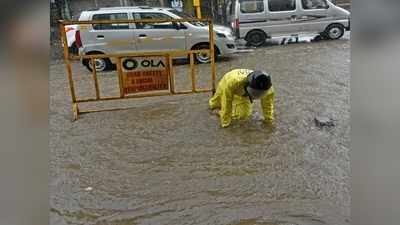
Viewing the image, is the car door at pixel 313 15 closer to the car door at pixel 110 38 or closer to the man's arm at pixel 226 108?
the car door at pixel 110 38

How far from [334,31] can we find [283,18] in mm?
1594

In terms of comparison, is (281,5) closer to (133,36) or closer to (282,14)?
(282,14)

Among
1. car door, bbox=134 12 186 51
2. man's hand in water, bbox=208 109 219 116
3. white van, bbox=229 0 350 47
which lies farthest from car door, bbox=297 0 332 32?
man's hand in water, bbox=208 109 219 116

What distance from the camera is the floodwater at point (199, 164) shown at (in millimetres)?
3229

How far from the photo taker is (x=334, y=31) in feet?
36.9

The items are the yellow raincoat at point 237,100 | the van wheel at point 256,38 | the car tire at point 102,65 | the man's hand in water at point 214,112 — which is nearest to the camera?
the yellow raincoat at point 237,100

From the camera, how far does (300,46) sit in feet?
35.1

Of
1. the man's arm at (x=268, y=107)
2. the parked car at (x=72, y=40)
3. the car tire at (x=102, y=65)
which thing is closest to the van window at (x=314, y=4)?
the car tire at (x=102, y=65)

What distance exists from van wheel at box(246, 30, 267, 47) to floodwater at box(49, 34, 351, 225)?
4.82m

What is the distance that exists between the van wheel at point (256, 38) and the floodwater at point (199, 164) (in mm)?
4817

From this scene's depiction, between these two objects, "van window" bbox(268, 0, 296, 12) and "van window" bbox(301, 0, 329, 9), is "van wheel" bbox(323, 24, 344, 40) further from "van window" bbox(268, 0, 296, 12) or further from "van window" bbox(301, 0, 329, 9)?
"van window" bbox(268, 0, 296, 12)
